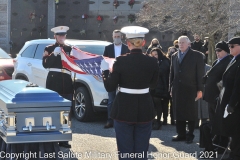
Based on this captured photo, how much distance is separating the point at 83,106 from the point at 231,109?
5.12 meters

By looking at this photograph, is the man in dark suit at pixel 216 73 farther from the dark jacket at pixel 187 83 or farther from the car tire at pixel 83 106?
the car tire at pixel 83 106

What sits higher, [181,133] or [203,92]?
[203,92]

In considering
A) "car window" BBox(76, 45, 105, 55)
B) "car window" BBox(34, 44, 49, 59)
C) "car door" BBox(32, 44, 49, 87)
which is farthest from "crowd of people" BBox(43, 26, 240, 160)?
"car window" BBox(34, 44, 49, 59)

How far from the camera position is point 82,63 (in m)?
8.77

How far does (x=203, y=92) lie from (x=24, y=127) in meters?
4.06

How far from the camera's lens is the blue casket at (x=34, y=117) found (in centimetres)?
615

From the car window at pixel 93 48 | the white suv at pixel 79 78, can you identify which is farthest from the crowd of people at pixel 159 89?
the car window at pixel 93 48

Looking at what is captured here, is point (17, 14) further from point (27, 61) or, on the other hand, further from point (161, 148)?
point (161, 148)

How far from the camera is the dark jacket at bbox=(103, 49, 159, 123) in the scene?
6.56 meters

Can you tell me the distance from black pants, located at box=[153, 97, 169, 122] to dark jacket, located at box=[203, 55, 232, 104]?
2.41m

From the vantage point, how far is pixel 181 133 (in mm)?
10047

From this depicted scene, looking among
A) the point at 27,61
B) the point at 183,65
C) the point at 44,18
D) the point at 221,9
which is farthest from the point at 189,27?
the point at 44,18

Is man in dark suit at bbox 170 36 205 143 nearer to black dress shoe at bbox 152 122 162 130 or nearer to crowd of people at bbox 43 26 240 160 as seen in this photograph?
crowd of people at bbox 43 26 240 160

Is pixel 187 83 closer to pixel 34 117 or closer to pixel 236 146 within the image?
pixel 236 146
